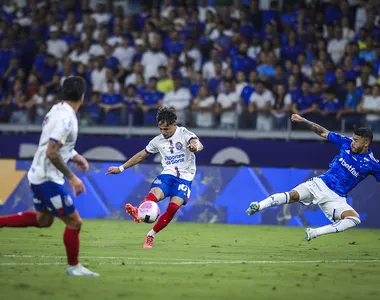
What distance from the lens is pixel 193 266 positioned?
34.6 ft

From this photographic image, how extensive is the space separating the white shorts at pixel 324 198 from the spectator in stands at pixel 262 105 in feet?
21.7

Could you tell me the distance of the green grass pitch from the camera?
8.35 m

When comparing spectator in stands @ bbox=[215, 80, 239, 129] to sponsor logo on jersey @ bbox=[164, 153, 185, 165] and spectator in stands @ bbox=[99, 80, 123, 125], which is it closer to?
spectator in stands @ bbox=[99, 80, 123, 125]

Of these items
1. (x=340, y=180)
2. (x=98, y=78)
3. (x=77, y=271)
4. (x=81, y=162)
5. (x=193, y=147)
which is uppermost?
(x=81, y=162)

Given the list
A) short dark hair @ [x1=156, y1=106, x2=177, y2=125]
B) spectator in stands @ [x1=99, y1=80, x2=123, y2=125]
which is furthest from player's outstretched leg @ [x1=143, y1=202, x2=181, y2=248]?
spectator in stands @ [x1=99, y1=80, x2=123, y2=125]

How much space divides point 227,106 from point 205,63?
7.06ft

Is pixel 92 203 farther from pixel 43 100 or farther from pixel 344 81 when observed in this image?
pixel 344 81

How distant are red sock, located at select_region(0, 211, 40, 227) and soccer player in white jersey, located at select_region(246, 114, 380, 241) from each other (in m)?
4.30

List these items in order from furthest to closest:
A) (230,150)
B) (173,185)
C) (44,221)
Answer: (230,150) < (173,185) < (44,221)

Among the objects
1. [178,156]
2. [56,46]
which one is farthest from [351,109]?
[56,46]

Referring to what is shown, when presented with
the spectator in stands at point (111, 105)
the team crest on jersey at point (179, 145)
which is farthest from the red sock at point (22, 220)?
the spectator in stands at point (111, 105)

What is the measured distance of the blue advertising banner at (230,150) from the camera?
824 inches

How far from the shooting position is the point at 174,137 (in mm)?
13641

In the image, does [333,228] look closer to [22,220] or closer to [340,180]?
[340,180]
